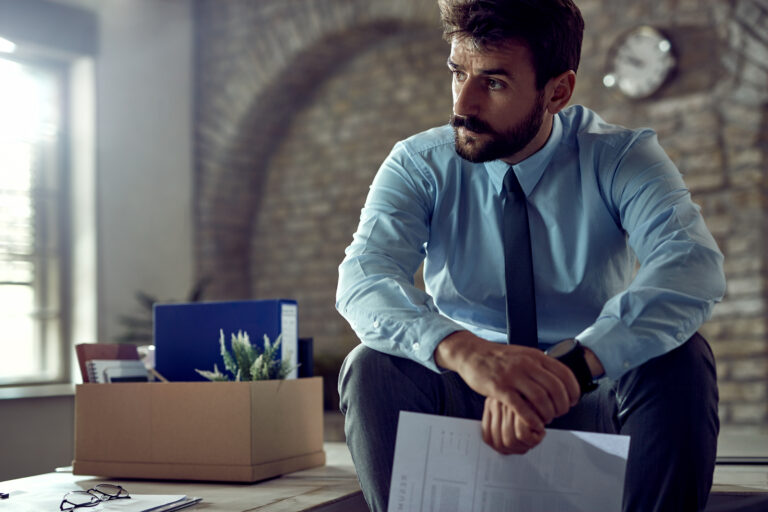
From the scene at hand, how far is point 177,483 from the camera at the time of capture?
1614 mm

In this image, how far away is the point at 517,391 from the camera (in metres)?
1.03

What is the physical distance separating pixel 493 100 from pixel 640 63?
6.64 feet

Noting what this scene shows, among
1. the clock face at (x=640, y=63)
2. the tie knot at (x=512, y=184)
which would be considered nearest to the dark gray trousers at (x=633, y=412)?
the tie knot at (x=512, y=184)

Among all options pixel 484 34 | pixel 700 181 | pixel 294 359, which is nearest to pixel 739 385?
pixel 700 181

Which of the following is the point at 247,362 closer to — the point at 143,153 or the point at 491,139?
the point at 491,139

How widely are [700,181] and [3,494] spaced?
2.56 m

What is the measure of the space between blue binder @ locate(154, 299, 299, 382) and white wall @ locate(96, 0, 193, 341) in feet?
6.99

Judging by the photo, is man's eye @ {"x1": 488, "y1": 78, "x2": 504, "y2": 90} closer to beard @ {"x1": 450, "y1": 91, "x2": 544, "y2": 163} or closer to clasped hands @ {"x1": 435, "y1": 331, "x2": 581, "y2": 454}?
beard @ {"x1": 450, "y1": 91, "x2": 544, "y2": 163}

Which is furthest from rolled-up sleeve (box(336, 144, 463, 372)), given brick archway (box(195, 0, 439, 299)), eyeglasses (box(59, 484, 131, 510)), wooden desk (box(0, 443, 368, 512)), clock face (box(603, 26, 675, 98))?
brick archway (box(195, 0, 439, 299))

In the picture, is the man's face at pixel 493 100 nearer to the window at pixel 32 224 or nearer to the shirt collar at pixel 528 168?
the shirt collar at pixel 528 168

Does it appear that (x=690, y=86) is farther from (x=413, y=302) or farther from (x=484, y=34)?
(x=413, y=302)

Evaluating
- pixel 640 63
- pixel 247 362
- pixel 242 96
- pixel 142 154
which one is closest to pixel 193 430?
pixel 247 362

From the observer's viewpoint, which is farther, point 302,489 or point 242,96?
point 242,96

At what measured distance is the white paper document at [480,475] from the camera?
3.33 feet
